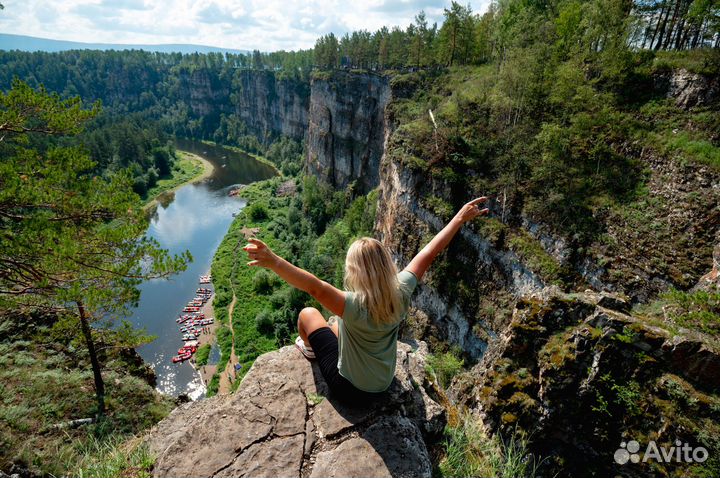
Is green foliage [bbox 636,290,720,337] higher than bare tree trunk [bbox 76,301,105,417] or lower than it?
higher

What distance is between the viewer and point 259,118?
13138cm

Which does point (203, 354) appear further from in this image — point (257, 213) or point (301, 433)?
point (257, 213)

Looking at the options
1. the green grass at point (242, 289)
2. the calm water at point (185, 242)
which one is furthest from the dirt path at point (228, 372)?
the calm water at point (185, 242)

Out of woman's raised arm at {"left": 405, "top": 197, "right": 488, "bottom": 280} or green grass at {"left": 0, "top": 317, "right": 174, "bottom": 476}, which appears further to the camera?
green grass at {"left": 0, "top": 317, "right": 174, "bottom": 476}

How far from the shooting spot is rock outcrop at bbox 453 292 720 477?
523cm

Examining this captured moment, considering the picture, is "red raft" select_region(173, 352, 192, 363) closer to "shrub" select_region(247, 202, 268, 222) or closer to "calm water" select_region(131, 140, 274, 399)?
"calm water" select_region(131, 140, 274, 399)

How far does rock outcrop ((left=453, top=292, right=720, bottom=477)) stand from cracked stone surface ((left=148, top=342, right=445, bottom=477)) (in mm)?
1898

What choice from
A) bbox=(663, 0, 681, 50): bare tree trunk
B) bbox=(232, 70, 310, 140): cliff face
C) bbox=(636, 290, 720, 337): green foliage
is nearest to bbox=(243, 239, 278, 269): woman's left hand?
bbox=(636, 290, 720, 337): green foliage

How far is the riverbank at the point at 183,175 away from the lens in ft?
262

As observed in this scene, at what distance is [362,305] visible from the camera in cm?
395

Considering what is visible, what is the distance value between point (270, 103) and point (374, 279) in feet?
439

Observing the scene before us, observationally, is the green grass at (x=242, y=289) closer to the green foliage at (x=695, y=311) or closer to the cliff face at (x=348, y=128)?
the cliff face at (x=348, y=128)

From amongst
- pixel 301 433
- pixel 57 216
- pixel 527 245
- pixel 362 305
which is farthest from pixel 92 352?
pixel 527 245

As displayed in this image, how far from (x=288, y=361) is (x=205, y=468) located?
6.24 ft
